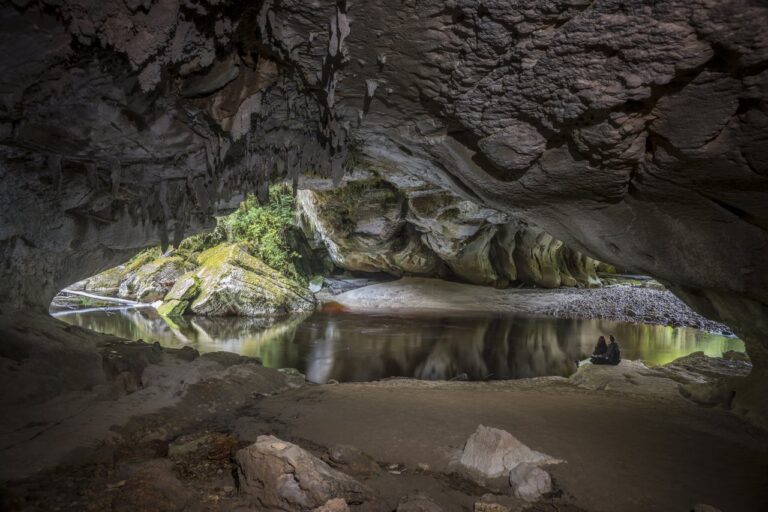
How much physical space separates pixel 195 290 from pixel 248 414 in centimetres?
1518

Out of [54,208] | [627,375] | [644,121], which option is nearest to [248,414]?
[54,208]

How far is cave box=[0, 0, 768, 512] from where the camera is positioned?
3.38 m

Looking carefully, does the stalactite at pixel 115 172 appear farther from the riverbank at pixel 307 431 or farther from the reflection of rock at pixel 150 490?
the reflection of rock at pixel 150 490

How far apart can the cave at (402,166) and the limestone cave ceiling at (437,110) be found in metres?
0.03

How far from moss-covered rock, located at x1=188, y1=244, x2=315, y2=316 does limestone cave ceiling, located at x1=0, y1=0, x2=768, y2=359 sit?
454 inches

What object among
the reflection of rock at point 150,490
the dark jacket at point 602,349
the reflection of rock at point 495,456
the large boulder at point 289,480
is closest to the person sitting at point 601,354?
the dark jacket at point 602,349

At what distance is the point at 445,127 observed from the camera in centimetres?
550

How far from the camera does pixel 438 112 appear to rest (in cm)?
520

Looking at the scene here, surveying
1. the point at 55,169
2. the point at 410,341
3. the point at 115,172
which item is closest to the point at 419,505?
the point at 115,172

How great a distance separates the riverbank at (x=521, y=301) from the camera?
19.2m

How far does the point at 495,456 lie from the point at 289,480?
214 centimetres

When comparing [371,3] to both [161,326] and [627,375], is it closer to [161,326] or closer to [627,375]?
[627,375]

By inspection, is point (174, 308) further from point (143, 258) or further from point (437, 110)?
point (437, 110)

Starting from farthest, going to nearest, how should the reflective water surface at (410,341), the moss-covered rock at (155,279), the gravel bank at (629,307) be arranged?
1. the moss-covered rock at (155,279)
2. the gravel bank at (629,307)
3. the reflective water surface at (410,341)
